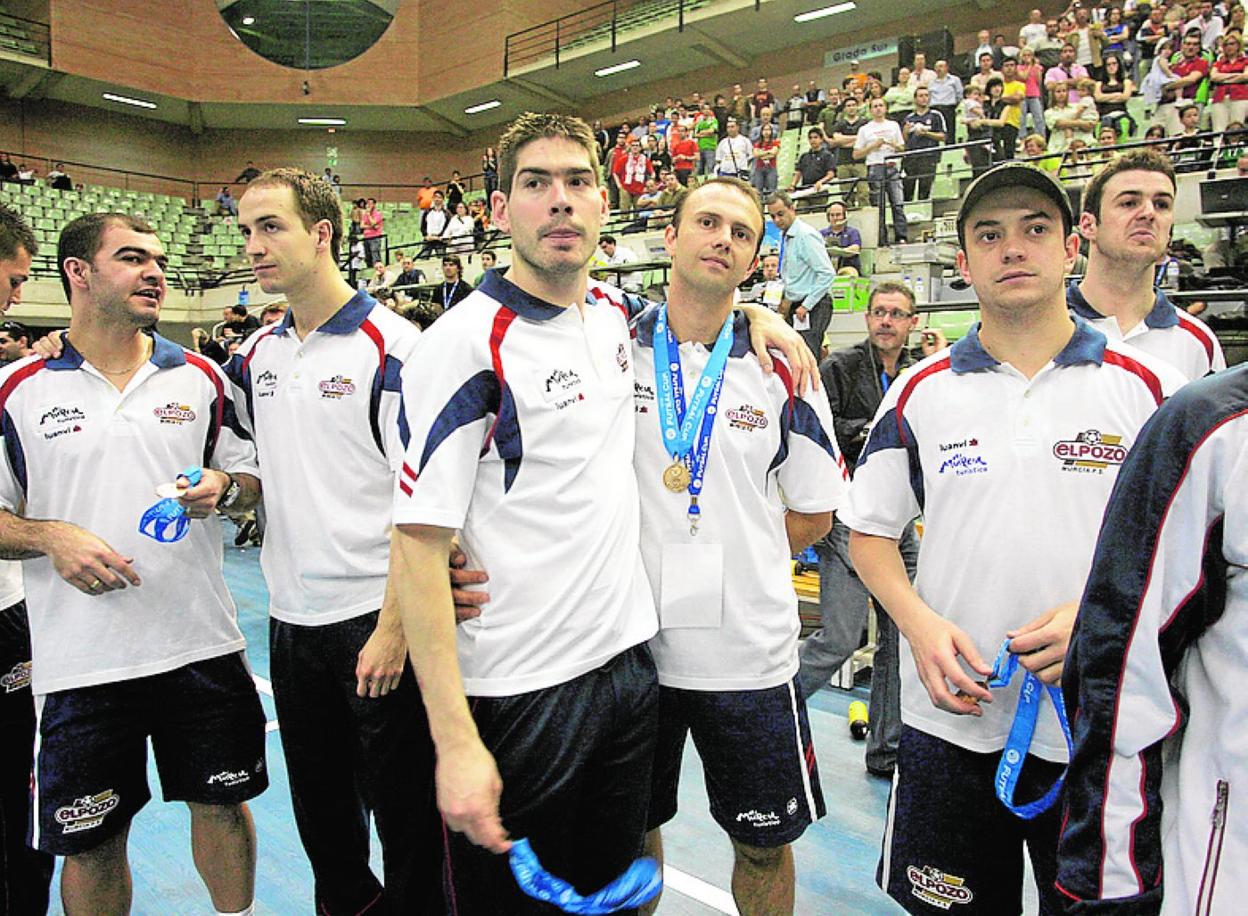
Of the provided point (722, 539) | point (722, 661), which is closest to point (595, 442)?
point (722, 539)

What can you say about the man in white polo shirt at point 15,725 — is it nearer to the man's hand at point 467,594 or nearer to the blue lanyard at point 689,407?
the man's hand at point 467,594

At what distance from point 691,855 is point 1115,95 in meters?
10.8

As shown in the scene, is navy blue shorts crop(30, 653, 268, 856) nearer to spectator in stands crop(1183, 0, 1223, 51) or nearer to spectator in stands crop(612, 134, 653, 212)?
spectator in stands crop(1183, 0, 1223, 51)

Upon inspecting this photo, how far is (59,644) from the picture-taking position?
2.24m

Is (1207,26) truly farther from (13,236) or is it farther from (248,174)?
(248,174)

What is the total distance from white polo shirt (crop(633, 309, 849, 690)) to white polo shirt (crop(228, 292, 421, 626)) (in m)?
0.63

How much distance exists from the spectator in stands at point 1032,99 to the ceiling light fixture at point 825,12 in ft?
22.8

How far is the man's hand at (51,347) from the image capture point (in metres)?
2.34

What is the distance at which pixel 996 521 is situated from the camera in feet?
5.96

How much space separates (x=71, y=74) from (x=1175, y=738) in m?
24.6

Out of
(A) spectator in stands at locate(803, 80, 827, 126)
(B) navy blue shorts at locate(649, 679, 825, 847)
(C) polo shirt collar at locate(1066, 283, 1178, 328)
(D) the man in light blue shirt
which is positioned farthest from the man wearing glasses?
(A) spectator in stands at locate(803, 80, 827, 126)

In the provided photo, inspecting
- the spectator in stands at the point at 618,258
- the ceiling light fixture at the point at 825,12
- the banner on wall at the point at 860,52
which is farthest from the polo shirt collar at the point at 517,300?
the banner on wall at the point at 860,52

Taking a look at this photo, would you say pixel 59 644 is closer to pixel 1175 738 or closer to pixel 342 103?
pixel 1175 738

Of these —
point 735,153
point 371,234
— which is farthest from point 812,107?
point 371,234
